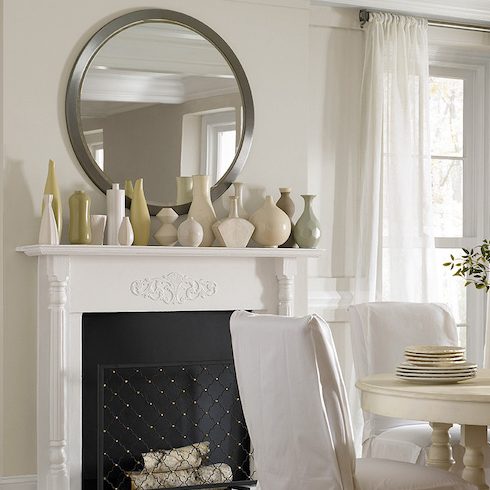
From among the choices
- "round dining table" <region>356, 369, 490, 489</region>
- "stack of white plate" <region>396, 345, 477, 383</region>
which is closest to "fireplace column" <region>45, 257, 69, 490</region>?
"round dining table" <region>356, 369, 490, 489</region>

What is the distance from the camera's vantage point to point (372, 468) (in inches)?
120

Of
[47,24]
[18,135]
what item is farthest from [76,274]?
[47,24]

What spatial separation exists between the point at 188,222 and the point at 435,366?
1.61 meters

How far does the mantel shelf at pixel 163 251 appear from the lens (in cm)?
415

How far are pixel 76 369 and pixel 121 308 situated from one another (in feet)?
1.11

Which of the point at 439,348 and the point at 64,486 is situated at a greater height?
the point at 439,348

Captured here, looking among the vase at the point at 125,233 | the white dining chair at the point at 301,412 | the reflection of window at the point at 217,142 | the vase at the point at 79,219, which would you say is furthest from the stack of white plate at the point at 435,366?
the reflection of window at the point at 217,142

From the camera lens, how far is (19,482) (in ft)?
14.0

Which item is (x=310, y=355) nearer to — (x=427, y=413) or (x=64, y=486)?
(x=427, y=413)

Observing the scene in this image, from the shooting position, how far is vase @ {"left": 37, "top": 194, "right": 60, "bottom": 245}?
4145 millimetres

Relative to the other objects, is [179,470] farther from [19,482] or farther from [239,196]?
[239,196]

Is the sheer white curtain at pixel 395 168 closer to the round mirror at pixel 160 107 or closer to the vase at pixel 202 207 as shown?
the round mirror at pixel 160 107

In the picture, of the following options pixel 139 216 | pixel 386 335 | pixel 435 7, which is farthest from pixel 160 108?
pixel 435 7

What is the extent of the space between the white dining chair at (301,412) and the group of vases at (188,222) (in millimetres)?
1418
